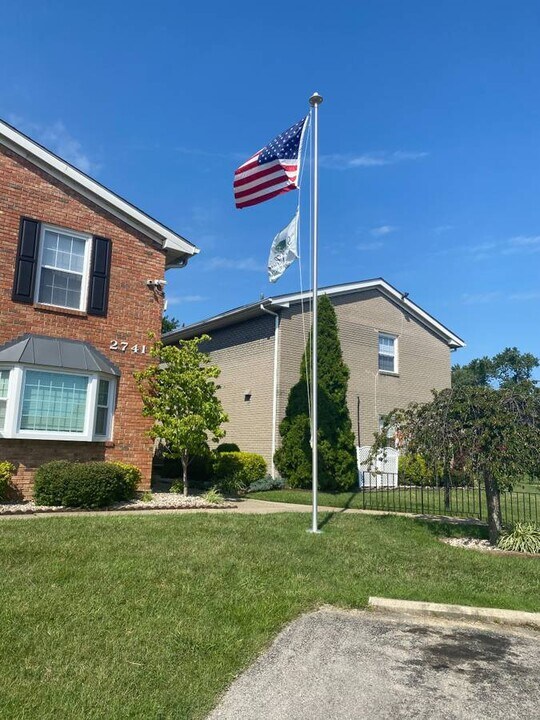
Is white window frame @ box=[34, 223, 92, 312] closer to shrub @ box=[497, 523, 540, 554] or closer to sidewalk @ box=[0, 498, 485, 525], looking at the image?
sidewalk @ box=[0, 498, 485, 525]

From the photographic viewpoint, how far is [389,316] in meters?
21.5

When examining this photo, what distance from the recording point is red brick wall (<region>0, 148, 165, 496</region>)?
1162 cm

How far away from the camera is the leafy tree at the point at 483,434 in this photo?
8.12 meters

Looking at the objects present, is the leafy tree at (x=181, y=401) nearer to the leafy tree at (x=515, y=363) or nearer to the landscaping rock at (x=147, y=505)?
the landscaping rock at (x=147, y=505)

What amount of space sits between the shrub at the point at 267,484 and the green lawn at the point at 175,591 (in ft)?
19.8

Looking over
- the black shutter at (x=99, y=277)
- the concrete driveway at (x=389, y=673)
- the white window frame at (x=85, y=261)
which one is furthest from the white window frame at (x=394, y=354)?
the concrete driveway at (x=389, y=673)

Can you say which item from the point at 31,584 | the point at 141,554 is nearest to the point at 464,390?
the point at 141,554

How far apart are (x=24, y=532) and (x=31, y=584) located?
93.2 inches

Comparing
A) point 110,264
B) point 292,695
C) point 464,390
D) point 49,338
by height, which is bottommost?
point 292,695

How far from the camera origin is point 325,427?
16906mm

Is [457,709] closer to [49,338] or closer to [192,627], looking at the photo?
[192,627]

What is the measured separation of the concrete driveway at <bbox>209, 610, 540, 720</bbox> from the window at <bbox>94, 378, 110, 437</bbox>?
8.10 meters

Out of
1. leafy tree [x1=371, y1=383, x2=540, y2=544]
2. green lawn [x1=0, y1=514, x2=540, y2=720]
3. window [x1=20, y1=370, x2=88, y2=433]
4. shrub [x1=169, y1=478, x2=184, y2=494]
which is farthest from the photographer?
shrub [x1=169, y1=478, x2=184, y2=494]

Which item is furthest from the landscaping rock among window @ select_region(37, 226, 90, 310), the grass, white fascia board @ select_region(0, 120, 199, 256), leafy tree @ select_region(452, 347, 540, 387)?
leafy tree @ select_region(452, 347, 540, 387)
